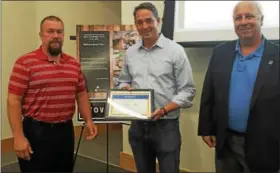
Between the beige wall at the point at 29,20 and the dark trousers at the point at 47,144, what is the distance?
95.5 inches

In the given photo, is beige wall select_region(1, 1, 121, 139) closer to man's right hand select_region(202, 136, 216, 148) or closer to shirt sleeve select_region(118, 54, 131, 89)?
shirt sleeve select_region(118, 54, 131, 89)

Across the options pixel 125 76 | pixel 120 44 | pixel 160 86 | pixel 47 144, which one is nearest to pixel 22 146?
pixel 47 144

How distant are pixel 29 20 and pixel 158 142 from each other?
3404 mm

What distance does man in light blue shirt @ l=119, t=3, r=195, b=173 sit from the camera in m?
2.21

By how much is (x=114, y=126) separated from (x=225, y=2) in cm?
373

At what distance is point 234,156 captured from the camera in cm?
208

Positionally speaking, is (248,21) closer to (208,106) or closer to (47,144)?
(208,106)

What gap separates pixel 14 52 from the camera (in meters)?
4.66

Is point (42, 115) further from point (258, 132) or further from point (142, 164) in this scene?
point (258, 132)

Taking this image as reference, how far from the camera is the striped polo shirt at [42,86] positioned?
2127 mm

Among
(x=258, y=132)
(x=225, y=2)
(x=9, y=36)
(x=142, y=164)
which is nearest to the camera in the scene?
(x=258, y=132)

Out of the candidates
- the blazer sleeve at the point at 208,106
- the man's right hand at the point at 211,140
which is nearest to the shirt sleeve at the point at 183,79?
the blazer sleeve at the point at 208,106

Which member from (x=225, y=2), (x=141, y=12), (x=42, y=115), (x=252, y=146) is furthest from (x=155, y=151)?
(x=225, y=2)

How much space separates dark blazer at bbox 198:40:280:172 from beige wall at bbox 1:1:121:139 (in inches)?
130
